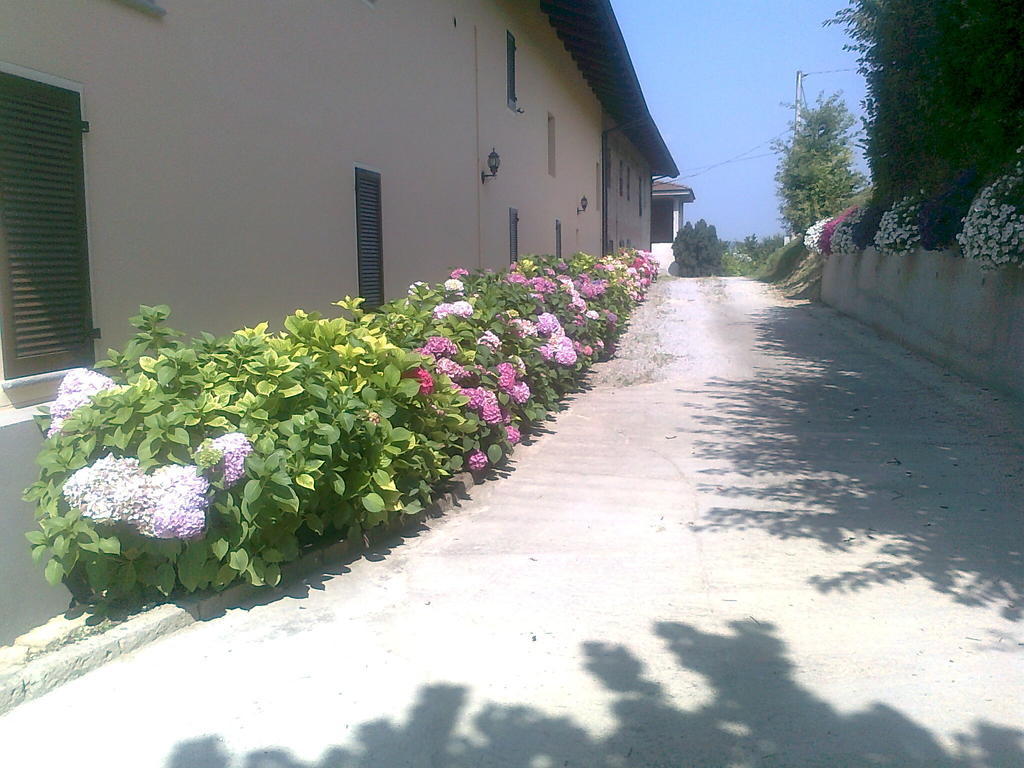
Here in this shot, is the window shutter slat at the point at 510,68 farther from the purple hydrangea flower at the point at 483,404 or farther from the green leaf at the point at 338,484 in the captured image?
the green leaf at the point at 338,484

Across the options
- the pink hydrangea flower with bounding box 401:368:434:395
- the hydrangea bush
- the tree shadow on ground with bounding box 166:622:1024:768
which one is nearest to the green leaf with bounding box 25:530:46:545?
the hydrangea bush

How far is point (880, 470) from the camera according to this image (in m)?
6.65

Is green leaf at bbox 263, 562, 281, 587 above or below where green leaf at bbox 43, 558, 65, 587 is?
below

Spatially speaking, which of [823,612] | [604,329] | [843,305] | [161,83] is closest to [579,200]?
[843,305]

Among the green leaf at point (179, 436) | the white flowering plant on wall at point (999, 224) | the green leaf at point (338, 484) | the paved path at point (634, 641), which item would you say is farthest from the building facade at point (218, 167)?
the white flowering plant on wall at point (999, 224)

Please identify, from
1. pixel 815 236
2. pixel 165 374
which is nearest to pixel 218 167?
pixel 165 374

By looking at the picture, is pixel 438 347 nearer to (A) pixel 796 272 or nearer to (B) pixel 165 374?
(B) pixel 165 374

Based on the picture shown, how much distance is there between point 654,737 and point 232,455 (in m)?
2.11

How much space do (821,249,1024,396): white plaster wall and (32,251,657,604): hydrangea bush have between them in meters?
5.85

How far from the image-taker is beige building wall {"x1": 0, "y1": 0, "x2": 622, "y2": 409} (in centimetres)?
518

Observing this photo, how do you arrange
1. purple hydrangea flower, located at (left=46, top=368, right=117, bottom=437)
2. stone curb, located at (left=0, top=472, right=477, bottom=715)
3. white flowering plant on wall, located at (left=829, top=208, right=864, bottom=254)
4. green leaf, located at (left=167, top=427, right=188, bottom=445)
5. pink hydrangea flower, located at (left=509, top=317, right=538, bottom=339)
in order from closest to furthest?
1. stone curb, located at (left=0, top=472, right=477, bottom=715)
2. green leaf, located at (left=167, top=427, right=188, bottom=445)
3. purple hydrangea flower, located at (left=46, top=368, right=117, bottom=437)
4. pink hydrangea flower, located at (left=509, top=317, right=538, bottom=339)
5. white flowering plant on wall, located at (left=829, top=208, right=864, bottom=254)

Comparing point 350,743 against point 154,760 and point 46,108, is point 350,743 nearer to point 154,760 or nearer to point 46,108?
point 154,760

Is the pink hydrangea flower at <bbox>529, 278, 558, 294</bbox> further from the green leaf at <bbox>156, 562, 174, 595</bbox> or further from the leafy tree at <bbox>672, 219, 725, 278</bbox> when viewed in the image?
the leafy tree at <bbox>672, 219, 725, 278</bbox>

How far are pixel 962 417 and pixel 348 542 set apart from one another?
20.0 feet
